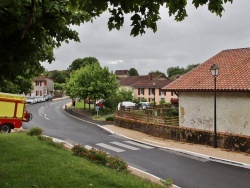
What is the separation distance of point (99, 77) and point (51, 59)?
111ft

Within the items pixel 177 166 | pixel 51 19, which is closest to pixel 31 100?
pixel 177 166

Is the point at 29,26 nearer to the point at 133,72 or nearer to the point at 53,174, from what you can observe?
the point at 53,174

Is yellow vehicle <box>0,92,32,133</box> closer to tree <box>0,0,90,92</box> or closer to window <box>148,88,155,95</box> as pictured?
tree <box>0,0,90,92</box>

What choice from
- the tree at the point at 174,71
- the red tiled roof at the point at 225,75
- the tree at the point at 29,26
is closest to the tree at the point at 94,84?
the red tiled roof at the point at 225,75

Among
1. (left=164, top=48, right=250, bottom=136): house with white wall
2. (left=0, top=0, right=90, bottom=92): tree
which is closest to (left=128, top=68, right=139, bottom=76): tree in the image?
(left=164, top=48, right=250, bottom=136): house with white wall

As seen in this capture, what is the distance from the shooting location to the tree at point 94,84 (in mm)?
43875

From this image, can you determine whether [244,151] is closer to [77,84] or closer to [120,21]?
[120,21]

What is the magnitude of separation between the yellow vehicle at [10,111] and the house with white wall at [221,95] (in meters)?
12.6

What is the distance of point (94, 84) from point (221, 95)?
24.9 metres

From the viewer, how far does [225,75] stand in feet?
75.4

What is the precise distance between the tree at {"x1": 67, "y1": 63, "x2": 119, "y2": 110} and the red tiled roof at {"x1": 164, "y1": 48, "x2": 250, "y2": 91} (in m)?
19.4

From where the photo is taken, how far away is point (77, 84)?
45.5 meters

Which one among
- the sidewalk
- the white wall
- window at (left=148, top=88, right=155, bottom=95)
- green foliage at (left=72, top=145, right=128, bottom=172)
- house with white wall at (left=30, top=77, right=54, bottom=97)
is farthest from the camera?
house with white wall at (left=30, top=77, right=54, bottom=97)

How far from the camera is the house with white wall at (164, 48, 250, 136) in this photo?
20.4 m
